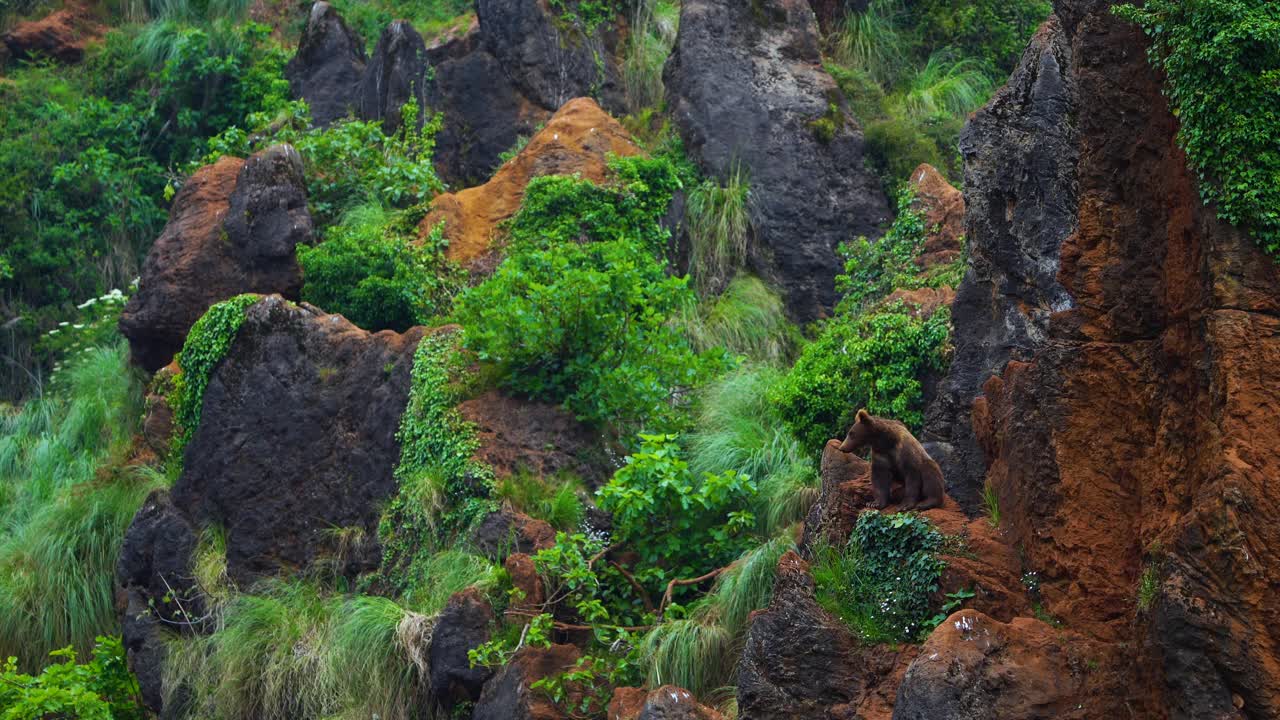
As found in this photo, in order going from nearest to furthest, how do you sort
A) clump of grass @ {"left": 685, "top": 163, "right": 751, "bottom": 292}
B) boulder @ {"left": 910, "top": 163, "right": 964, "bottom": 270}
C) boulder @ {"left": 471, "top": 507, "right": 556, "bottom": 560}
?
boulder @ {"left": 471, "top": 507, "right": 556, "bottom": 560} < boulder @ {"left": 910, "top": 163, "right": 964, "bottom": 270} < clump of grass @ {"left": 685, "top": 163, "right": 751, "bottom": 292}

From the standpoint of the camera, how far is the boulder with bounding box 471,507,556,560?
1058cm

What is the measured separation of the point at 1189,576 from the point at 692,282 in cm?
1058

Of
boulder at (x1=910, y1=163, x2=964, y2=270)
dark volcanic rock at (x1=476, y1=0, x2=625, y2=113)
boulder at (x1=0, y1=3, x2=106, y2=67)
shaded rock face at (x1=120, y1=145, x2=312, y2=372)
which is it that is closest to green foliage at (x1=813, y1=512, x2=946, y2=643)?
boulder at (x1=910, y1=163, x2=964, y2=270)

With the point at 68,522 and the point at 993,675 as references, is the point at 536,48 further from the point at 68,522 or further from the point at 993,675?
the point at 993,675

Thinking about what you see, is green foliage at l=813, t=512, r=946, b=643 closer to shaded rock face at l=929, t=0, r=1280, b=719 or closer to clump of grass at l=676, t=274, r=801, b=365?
shaded rock face at l=929, t=0, r=1280, b=719

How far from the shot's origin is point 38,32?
2197 cm

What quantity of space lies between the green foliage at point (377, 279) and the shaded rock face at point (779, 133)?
11.7 feet

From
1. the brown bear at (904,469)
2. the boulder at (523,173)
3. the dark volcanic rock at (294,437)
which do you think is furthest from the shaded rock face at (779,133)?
the brown bear at (904,469)

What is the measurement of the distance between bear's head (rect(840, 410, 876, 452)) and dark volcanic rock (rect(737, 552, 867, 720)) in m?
1.27

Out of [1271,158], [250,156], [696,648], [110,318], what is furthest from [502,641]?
[110,318]

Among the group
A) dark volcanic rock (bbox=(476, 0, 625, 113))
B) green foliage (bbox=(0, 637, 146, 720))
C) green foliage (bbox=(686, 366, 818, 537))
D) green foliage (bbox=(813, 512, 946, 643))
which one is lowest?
green foliage (bbox=(0, 637, 146, 720))

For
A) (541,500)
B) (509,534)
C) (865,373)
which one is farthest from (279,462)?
(865,373)

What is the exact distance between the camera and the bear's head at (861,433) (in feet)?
26.7

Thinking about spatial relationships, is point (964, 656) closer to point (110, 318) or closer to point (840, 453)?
point (840, 453)
